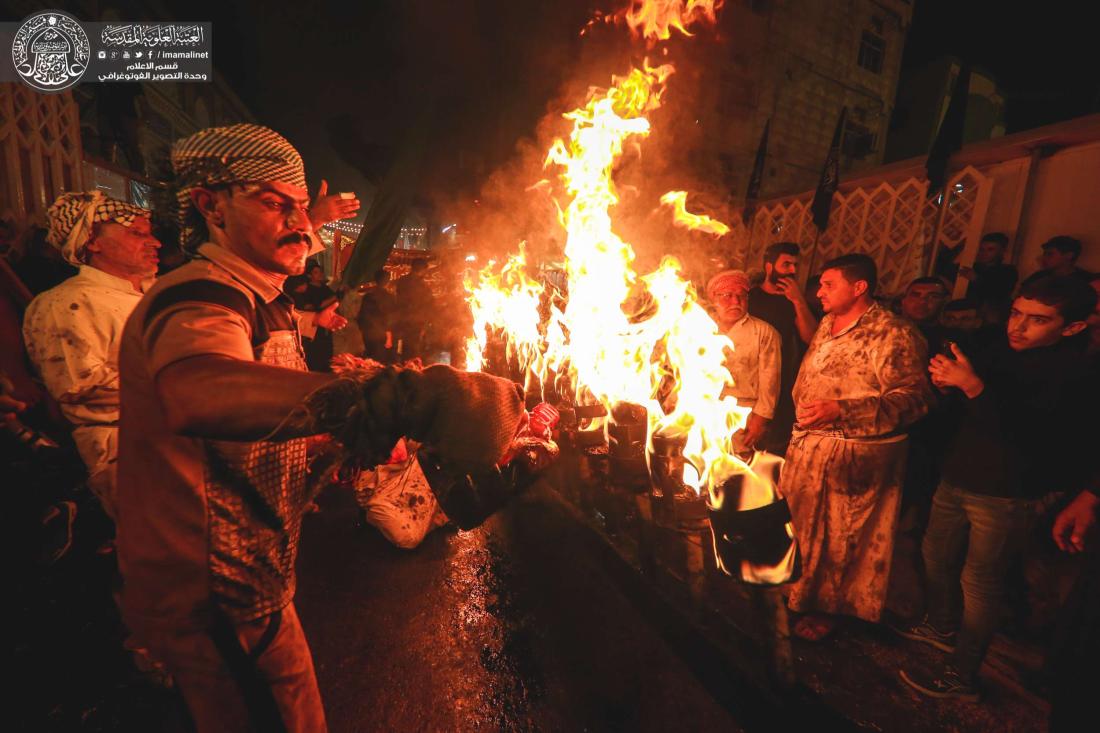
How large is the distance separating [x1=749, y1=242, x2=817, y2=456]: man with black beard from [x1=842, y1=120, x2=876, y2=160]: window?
24.5 meters

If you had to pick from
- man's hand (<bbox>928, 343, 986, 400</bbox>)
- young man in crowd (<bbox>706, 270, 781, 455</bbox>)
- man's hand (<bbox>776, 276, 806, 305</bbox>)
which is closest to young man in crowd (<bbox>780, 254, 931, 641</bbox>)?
man's hand (<bbox>928, 343, 986, 400</bbox>)

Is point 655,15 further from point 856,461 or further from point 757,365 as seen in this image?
point 856,461

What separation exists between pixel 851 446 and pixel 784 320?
2.53m

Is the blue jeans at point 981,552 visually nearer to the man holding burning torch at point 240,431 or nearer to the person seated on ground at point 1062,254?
the man holding burning torch at point 240,431

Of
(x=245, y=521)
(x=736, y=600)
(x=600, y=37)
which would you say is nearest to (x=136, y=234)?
(x=245, y=521)

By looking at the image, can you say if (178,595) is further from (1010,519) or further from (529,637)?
(1010,519)

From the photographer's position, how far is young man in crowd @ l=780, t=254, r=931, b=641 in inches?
133

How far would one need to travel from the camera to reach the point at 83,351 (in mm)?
3057

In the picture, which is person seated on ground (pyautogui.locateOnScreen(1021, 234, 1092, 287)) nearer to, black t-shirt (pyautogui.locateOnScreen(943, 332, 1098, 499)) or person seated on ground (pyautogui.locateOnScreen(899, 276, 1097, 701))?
person seated on ground (pyautogui.locateOnScreen(899, 276, 1097, 701))

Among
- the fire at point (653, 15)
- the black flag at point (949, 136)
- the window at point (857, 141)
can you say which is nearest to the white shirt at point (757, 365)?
the fire at point (653, 15)

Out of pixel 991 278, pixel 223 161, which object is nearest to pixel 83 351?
pixel 223 161

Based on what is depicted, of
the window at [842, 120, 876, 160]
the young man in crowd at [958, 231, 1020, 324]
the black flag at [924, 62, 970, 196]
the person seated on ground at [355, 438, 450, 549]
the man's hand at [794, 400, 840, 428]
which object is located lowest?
the person seated on ground at [355, 438, 450, 549]

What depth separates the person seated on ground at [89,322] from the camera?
3023mm

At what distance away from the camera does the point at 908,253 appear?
7.46m
